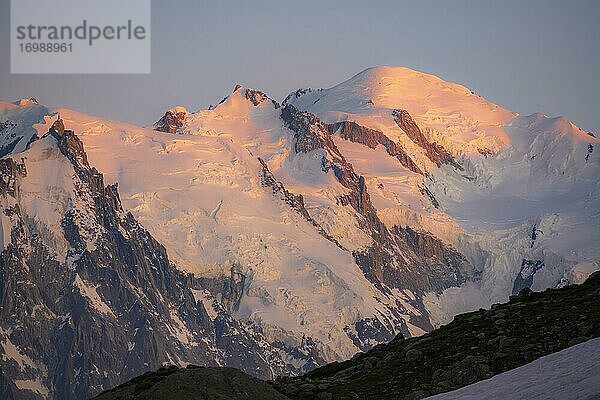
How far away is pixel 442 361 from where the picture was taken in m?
44.1

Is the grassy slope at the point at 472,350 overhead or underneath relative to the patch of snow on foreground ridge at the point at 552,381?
underneath

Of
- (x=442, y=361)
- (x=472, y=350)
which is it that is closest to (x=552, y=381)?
(x=472, y=350)

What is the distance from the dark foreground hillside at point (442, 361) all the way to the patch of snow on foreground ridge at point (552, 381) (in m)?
12.4

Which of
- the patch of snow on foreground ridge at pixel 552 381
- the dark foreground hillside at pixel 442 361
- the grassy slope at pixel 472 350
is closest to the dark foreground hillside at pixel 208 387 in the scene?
the dark foreground hillside at pixel 442 361

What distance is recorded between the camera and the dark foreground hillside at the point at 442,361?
123 feet

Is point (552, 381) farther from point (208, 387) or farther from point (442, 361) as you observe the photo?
point (442, 361)

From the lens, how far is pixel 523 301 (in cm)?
5075

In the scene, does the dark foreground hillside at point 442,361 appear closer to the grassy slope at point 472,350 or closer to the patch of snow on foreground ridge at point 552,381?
the grassy slope at point 472,350

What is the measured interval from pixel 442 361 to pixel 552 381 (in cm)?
2101

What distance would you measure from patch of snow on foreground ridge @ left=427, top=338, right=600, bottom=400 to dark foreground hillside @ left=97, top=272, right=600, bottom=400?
12.4 meters

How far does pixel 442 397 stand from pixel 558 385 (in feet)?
13.0

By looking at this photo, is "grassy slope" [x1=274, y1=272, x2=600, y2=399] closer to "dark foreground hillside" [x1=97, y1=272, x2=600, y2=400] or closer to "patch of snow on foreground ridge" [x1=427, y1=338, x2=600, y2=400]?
"dark foreground hillside" [x1=97, y1=272, x2=600, y2=400]

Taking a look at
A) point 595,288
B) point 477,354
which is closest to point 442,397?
point 477,354

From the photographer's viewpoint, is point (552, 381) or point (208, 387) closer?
point (552, 381)
